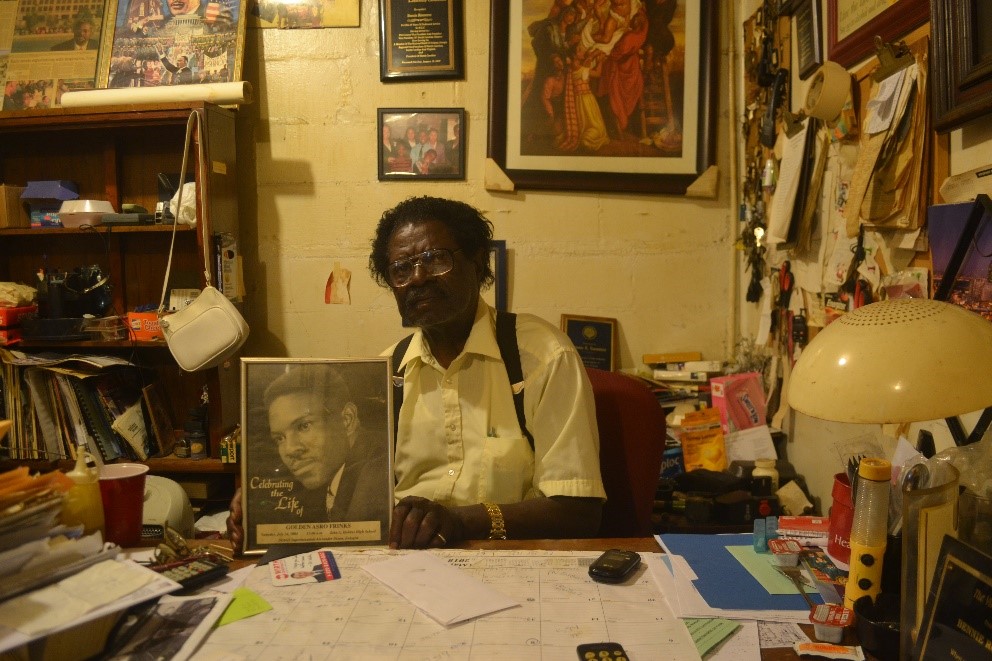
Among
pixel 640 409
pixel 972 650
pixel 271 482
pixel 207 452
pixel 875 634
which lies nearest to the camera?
pixel 972 650

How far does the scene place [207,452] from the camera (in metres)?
2.62

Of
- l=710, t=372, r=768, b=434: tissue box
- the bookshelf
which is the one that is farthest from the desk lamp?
the bookshelf

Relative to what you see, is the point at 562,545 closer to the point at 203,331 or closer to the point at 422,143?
the point at 203,331

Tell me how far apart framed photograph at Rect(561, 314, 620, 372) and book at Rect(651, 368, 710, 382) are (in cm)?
20

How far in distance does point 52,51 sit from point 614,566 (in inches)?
118

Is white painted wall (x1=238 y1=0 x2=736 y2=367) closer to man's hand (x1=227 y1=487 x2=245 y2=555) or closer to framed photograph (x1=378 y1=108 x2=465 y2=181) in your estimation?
framed photograph (x1=378 y1=108 x2=465 y2=181)

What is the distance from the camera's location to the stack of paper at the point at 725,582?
3.32ft

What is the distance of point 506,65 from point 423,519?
2053mm

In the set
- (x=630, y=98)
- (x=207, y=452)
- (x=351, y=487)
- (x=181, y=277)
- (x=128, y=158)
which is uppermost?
(x=630, y=98)

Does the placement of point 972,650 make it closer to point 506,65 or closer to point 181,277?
point 506,65

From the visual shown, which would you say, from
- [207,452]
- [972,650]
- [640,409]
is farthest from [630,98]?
[972,650]

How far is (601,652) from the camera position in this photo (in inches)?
34.9

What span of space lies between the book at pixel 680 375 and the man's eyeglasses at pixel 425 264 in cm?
133

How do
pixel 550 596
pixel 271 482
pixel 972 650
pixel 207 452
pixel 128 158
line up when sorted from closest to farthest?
pixel 972 650 → pixel 550 596 → pixel 271 482 → pixel 207 452 → pixel 128 158
